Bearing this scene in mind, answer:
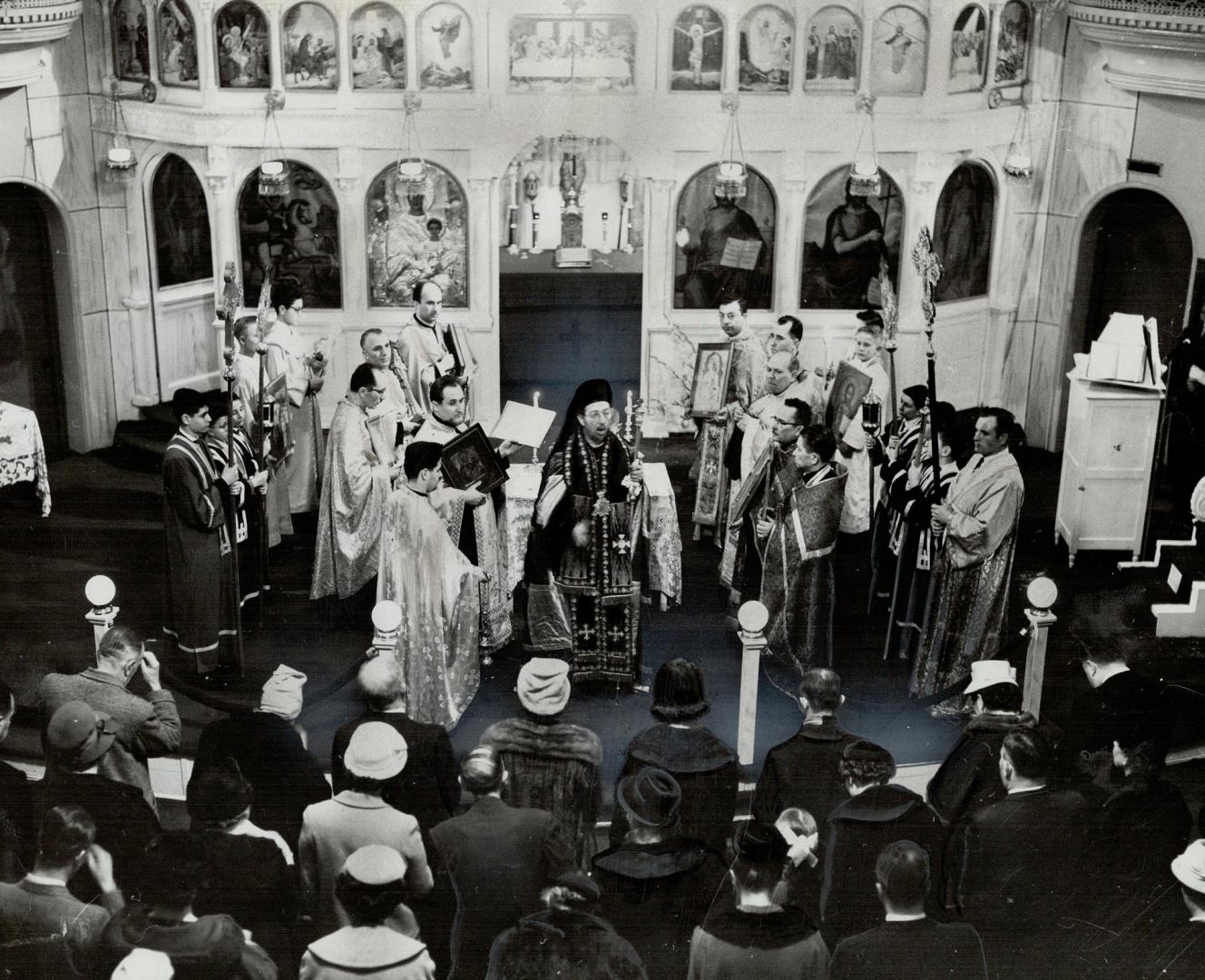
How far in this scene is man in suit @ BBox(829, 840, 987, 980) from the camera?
704 centimetres

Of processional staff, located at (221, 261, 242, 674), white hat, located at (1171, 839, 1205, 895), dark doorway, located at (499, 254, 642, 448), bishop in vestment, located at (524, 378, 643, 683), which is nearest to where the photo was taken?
white hat, located at (1171, 839, 1205, 895)

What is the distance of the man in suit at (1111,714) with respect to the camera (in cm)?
930

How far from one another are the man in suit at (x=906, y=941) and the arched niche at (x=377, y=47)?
5.64m

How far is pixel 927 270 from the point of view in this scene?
31.5ft

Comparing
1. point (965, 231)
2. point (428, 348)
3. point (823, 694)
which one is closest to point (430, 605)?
point (428, 348)

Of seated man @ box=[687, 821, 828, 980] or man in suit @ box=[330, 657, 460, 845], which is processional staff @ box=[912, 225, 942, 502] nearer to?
seated man @ box=[687, 821, 828, 980]

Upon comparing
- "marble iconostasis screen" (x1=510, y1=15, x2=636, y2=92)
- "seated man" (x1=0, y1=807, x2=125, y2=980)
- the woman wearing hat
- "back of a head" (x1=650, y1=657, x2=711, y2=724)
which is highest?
"marble iconostasis screen" (x1=510, y1=15, x2=636, y2=92)

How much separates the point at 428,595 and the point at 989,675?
11.4 ft

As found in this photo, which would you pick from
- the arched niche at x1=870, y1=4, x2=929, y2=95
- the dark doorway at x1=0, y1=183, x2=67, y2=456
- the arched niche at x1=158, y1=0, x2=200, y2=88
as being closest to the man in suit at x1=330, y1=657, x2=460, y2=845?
the dark doorway at x1=0, y1=183, x2=67, y2=456

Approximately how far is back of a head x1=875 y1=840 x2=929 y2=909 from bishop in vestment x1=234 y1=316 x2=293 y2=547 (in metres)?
4.90

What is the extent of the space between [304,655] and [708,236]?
12.4 feet

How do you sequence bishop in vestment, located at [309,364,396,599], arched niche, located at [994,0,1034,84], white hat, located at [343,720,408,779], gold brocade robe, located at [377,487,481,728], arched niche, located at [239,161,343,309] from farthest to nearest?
1. bishop in vestment, located at [309,364,396,599]
2. arched niche, located at [239,161,343,309]
3. arched niche, located at [994,0,1034,84]
4. gold brocade robe, located at [377,487,481,728]
5. white hat, located at [343,720,408,779]

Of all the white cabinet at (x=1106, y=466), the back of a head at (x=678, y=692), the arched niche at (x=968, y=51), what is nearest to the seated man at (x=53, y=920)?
the back of a head at (x=678, y=692)

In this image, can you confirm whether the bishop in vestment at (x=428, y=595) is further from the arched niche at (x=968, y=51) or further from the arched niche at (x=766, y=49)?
the arched niche at (x=968, y=51)
